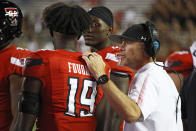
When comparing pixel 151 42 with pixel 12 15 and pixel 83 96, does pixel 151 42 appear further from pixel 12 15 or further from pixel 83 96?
pixel 12 15

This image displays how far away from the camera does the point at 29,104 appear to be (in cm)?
233

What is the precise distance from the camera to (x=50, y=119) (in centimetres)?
240

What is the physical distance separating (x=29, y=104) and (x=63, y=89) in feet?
0.80

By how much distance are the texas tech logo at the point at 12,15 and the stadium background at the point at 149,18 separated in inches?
322

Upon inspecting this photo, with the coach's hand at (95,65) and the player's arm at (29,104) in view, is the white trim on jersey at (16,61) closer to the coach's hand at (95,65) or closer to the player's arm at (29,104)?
the player's arm at (29,104)

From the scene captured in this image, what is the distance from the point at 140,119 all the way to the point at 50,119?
63 centimetres

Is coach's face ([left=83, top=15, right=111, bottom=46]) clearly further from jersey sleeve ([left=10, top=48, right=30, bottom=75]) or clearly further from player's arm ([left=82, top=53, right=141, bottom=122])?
player's arm ([left=82, top=53, right=141, bottom=122])

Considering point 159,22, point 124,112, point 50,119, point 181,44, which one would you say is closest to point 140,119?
point 124,112

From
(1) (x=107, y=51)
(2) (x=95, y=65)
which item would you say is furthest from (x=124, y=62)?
(1) (x=107, y=51)

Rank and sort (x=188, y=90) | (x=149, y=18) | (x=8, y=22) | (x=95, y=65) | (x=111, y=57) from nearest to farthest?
(x=95, y=65), (x=8, y=22), (x=188, y=90), (x=111, y=57), (x=149, y=18)

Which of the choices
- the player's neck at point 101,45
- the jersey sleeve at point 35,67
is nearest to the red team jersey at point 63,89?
the jersey sleeve at point 35,67

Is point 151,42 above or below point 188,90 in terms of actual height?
above

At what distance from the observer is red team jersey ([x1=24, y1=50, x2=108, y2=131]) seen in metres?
2.35

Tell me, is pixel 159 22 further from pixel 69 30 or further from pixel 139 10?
pixel 69 30
